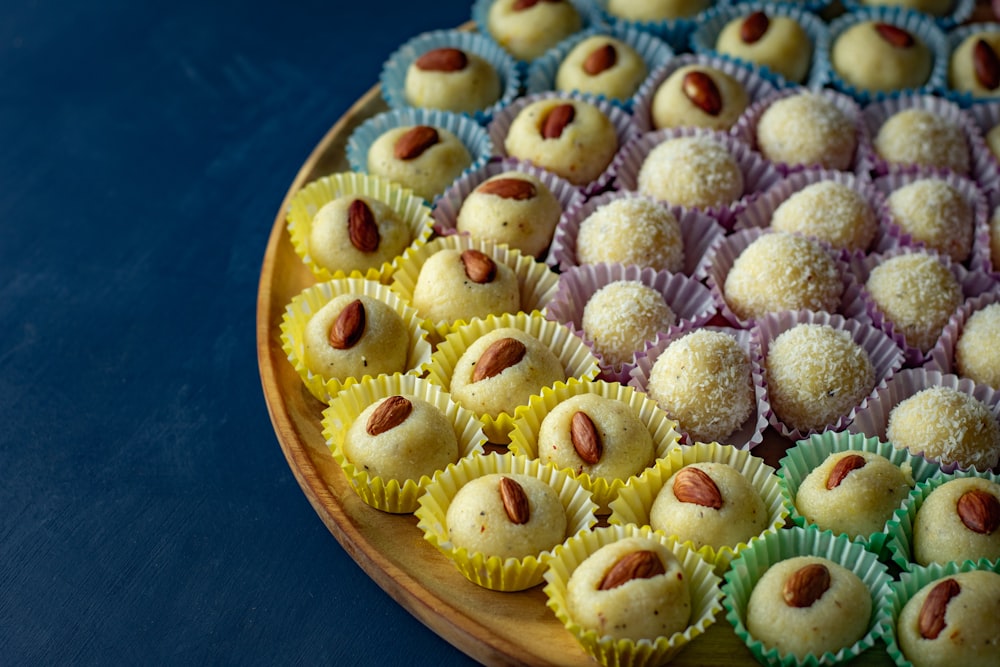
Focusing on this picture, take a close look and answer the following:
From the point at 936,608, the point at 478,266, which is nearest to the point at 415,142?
the point at 478,266

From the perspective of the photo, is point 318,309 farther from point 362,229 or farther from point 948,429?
point 948,429

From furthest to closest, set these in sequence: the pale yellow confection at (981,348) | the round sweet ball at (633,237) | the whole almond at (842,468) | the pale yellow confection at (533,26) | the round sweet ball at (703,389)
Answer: the pale yellow confection at (533,26) < the round sweet ball at (633,237) < the pale yellow confection at (981,348) < the round sweet ball at (703,389) < the whole almond at (842,468)

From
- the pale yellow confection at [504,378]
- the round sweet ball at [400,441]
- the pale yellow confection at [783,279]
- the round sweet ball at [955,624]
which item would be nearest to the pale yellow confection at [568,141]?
the pale yellow confection at [783,279]

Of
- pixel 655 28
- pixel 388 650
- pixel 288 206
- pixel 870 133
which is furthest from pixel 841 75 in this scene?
pixel 388 650

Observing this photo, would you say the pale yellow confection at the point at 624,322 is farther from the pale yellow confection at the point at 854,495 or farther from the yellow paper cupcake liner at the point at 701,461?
the pale yellow confection at the point at 854,495

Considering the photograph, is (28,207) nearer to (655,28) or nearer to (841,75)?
(655,28)
